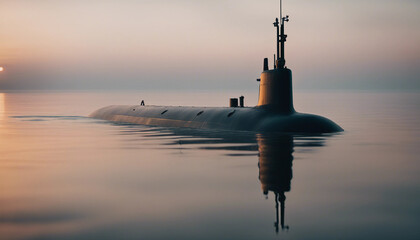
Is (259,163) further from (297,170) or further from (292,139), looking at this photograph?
(292,139)

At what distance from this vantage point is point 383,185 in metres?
13.5

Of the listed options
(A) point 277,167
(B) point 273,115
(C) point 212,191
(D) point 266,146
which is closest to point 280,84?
(B) point 273,115

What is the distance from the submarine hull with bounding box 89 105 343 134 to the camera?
2708 centimetres

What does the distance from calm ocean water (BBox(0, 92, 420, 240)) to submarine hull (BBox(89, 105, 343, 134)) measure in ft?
12.8

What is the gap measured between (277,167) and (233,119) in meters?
13.9

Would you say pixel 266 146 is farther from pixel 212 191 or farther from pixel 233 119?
pixel 212 191

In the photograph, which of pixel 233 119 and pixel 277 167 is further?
pixel 233 119

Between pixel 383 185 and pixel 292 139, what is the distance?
36.5ft

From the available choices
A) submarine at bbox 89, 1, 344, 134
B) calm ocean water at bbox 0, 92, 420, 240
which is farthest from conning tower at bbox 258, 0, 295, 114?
calm ocean water at bbox 0, 92, 420, 240

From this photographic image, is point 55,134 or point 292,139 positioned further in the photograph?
point 55,134

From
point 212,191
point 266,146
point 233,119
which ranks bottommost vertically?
point 212,191

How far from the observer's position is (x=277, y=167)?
1628 centimetres

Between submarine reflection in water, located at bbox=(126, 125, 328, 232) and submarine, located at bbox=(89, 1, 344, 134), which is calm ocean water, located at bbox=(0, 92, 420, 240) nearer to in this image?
submarine reflection in water, located at bbox=(126, 125, 328, 232)

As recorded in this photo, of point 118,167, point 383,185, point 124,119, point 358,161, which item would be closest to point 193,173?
point 118,167
